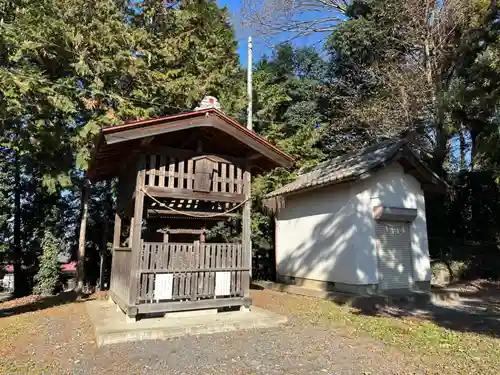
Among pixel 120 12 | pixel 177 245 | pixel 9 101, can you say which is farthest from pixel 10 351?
pixel 120 12

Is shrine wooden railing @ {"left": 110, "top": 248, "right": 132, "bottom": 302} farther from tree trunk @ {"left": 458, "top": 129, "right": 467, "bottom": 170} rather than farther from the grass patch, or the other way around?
tree trunk @ {"left": 458, "top": 129, "right": 467, "bottom": 170}

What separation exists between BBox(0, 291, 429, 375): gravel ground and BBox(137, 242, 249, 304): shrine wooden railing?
1.23 metres

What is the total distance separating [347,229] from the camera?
38.4ft

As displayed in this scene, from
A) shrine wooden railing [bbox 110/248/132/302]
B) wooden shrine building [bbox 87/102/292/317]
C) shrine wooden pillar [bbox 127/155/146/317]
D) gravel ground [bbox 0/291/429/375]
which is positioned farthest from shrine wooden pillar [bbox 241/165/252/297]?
shrine wooden railing [bbox 110/248/132/302]

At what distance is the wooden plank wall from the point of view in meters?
7.91

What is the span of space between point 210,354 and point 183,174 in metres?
3.87

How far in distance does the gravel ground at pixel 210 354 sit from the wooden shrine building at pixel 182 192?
1218 millimetres

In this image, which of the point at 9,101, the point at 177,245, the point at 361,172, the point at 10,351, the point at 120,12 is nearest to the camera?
the point at 10,351

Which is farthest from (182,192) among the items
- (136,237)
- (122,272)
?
(122,272)

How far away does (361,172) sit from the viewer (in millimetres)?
11055

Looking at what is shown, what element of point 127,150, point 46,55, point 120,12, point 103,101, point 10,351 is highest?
point 120,12

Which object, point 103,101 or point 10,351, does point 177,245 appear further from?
point 103,101

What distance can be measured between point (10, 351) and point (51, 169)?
8.46 metres

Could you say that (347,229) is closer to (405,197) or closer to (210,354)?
(405,197)
